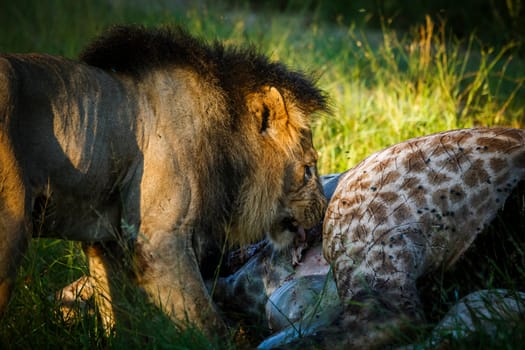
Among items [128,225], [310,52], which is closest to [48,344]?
[128,225]

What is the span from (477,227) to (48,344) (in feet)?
6.31

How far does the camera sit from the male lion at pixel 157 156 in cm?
343

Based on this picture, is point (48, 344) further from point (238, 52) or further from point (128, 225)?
point (238, 52)

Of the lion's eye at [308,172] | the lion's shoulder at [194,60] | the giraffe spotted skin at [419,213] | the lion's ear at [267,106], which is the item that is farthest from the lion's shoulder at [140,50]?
the giraffe spotted skin at [419,213]

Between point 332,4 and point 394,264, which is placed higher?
point 332,4

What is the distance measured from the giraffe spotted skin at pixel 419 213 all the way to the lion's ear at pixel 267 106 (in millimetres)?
597

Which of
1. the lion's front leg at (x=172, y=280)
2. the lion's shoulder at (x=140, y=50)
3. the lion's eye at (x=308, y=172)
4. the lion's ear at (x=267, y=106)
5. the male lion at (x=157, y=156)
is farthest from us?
the lion's eye at (x=308, y=172)

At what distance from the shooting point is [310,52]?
845cm

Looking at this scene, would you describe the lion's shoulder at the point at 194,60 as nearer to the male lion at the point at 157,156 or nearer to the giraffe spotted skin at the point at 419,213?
the male lion at the point at 157,156

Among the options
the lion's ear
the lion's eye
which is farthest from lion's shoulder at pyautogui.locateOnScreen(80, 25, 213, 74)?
the lion's eye

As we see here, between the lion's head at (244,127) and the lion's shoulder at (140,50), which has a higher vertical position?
the lion's shoulder at (140,50)

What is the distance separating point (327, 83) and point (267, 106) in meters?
3.35

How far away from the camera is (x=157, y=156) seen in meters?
3.80

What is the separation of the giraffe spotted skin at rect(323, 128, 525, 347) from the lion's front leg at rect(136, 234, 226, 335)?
2.12 feet
